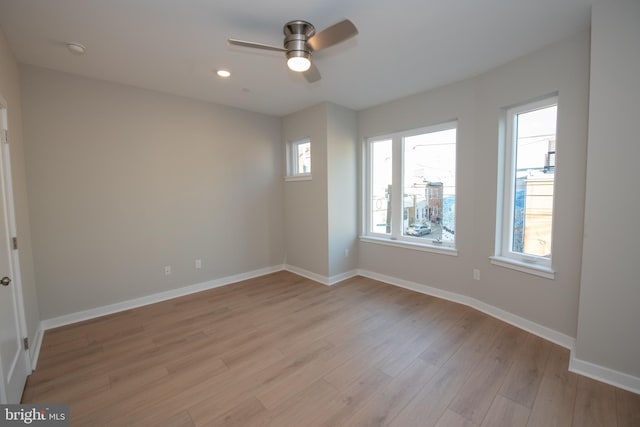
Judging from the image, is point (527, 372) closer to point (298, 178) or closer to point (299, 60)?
point (299, 60)

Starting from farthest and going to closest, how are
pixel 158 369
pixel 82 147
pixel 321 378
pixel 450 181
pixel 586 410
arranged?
pixel 450 181, pixel 82 147, pixel 158 369, pixel 321 378, pixel 586 410

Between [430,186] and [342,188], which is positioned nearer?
[430,186]

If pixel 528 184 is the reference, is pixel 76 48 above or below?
above

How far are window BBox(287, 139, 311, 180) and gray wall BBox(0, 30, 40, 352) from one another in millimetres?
3107

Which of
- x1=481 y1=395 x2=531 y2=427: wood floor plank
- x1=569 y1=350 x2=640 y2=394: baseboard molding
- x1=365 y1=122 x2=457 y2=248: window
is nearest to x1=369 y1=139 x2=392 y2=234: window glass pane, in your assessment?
x1=365 y1=122 x2=457 y2=248: window

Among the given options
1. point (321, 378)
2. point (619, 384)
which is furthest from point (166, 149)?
point (619, 384)

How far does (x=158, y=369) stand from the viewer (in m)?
2.16

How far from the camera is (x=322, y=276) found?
4129 millimetres

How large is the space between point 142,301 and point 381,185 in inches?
144

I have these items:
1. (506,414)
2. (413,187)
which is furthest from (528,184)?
(506,414)

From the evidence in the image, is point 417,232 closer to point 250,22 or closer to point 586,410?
point 586,410

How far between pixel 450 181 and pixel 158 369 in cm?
366

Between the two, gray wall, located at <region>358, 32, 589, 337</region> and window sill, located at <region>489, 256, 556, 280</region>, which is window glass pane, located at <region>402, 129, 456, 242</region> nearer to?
gray wall, located at <region>358, 32, 589, 337</region>

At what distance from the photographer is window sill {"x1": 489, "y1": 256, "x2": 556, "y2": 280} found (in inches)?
97.3
